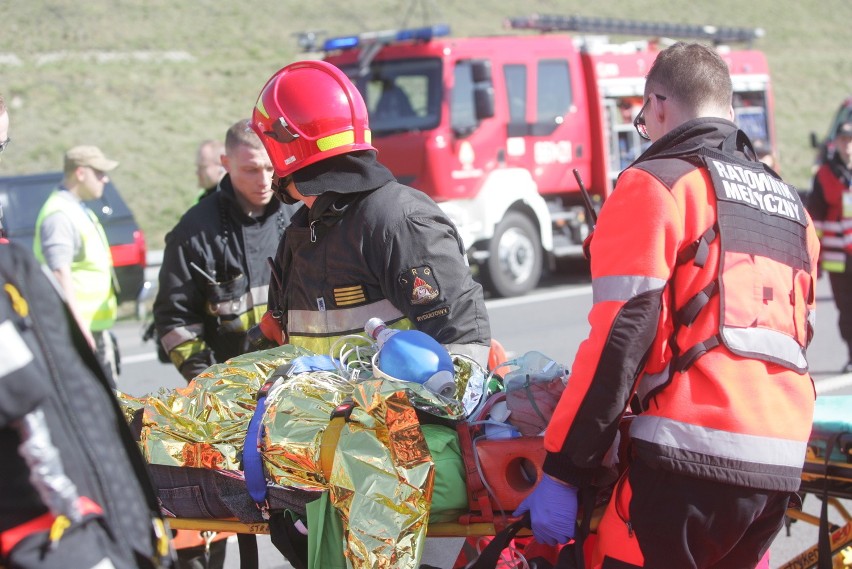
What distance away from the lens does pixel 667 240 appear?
2.24 metres

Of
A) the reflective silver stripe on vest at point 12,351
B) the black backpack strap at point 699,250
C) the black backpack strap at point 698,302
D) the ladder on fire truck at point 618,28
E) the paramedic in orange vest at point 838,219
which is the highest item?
the ladder on fire truck at point 618,28

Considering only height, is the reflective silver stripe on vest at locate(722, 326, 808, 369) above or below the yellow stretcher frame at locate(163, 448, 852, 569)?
above

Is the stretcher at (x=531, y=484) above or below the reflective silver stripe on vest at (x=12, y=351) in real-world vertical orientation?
below

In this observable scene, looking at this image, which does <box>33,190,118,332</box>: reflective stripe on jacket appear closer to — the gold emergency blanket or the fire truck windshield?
the gold emergency blanket

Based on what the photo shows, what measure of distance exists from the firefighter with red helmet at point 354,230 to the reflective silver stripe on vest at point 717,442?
848 mm

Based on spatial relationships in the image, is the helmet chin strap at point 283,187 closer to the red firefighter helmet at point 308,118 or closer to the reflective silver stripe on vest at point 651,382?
the red firefighter helmet at point 308,118

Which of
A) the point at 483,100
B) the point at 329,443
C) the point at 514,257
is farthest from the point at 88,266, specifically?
the point at 514,257

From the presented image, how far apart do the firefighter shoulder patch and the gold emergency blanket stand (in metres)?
0.22

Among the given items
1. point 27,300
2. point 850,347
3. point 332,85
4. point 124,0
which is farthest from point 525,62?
point 124,0

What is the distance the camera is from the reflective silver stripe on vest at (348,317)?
3.15 metres

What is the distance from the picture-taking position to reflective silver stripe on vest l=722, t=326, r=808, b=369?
226cm

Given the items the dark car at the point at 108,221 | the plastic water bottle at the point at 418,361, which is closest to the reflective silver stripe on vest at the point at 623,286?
the plastic water bottle at the point at 418,361

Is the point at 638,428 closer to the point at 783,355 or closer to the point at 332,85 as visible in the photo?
the point at 783,355

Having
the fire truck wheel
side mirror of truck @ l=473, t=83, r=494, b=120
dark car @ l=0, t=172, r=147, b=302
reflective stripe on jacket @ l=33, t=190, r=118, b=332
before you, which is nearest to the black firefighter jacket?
reflective stripe on jacket @ l=33, t=190, r=118, b=332
